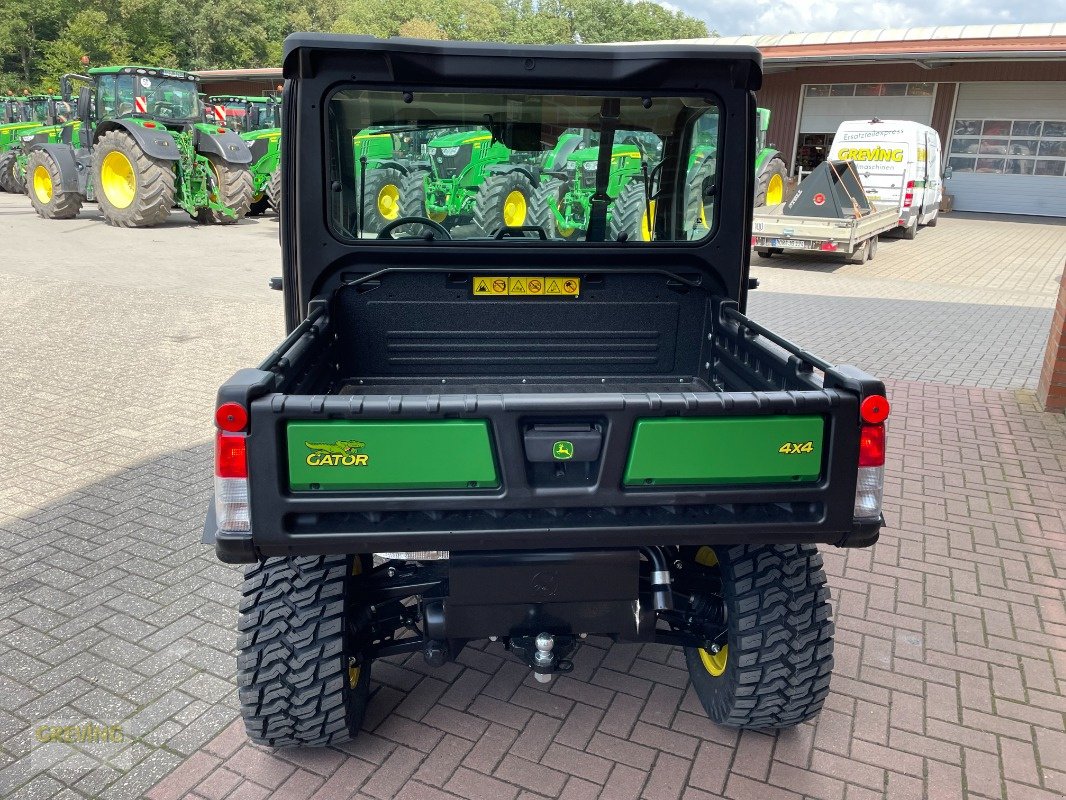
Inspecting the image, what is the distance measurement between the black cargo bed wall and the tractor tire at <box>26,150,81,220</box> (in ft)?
47.1

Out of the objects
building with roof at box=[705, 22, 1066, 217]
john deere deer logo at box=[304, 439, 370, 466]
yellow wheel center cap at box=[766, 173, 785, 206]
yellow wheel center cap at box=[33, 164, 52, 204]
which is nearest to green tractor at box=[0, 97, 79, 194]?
yellow wheel center cap at box=[33, 164, 52, 204]

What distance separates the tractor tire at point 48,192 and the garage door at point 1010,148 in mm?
20858

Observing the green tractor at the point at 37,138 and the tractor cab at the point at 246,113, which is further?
the tractor cab at the point at 246,113

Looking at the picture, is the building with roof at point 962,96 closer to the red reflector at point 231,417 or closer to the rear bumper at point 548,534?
the rear bumper at point 548,534

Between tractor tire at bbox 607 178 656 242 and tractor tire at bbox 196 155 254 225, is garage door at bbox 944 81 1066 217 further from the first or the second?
tractor tire at bbox 607 178 656 242

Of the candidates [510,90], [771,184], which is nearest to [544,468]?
[510,90]

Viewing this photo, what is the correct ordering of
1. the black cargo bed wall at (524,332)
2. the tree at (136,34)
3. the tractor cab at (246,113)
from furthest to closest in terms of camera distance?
the tree at (136,34) → the tractor cab at (246,113) → the black cargo bed wall at (524,332)

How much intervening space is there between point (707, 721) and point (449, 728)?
890 millimetres

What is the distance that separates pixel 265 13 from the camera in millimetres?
49750

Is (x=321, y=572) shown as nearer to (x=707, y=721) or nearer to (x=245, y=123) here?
(x=707, y=721)

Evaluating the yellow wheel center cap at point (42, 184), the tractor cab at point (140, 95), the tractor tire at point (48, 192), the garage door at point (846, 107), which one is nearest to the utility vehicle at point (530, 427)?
the tractor cab at point (140, 95)

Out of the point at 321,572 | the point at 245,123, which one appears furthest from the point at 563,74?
the point at 245,123

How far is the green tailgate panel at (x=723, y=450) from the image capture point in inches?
86.3

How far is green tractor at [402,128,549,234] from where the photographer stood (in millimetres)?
3375
